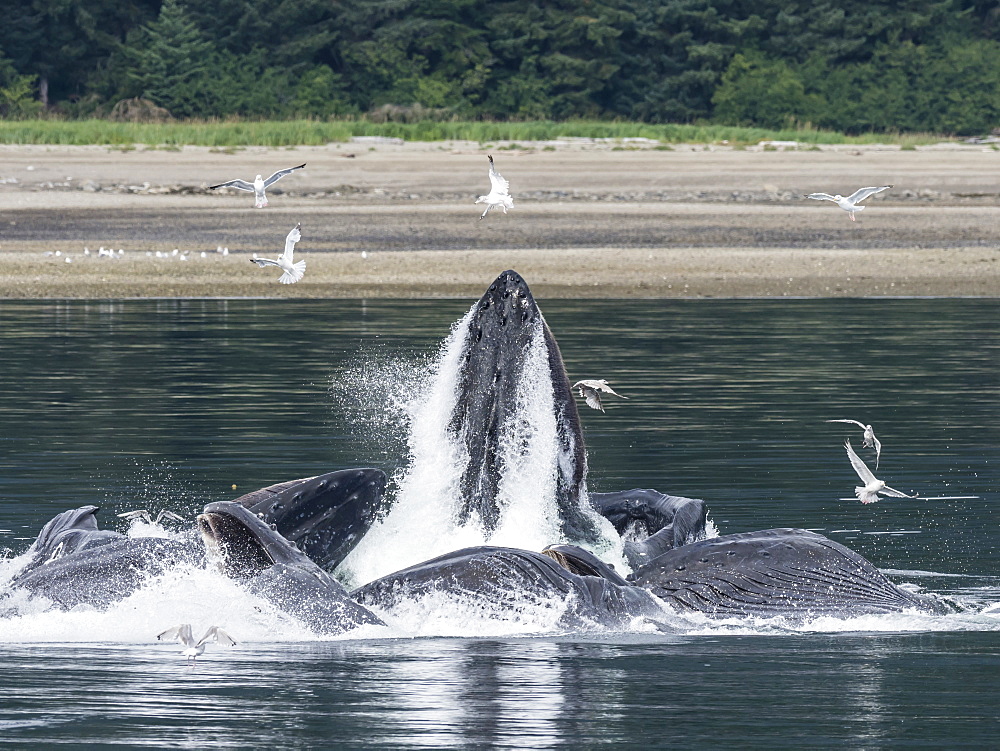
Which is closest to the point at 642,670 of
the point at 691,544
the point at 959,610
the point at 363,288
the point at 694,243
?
the point at 691,544

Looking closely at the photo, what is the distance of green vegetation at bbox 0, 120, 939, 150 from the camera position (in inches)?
2630

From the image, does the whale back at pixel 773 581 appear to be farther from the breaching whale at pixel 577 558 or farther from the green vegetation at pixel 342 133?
the green vegetation at pixel 342 133

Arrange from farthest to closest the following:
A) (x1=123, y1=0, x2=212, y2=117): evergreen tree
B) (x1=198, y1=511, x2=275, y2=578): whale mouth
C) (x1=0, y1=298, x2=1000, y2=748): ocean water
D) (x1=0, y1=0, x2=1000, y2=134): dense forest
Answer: (x1=0, y1=0, x2=1000, y2=134): dense forest < (x1=123, y1=0, x2=212, y2=117): evergreen tree < (x1=198, y1=511, x2=275, y2=578): whale mouth < (x1=0, y1=298, x2=1000, y2=748): ocean water

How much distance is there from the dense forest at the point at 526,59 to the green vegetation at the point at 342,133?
10973 mm

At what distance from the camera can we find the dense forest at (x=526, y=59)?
88.9 meters

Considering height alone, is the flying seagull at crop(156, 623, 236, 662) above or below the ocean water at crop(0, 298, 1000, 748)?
above

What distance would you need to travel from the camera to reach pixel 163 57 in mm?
→ 88500

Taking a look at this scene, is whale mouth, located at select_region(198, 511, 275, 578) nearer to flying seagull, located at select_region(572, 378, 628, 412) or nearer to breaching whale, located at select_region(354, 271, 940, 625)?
breaching whale, located at select_region(354, 271, 940, 625)

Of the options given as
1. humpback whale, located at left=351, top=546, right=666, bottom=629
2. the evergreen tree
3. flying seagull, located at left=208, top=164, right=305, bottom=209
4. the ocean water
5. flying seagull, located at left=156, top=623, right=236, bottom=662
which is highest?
A: the evergreen tree

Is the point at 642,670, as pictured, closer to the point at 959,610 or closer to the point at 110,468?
the point at 959,610

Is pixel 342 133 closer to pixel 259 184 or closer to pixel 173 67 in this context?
pixel 173 67

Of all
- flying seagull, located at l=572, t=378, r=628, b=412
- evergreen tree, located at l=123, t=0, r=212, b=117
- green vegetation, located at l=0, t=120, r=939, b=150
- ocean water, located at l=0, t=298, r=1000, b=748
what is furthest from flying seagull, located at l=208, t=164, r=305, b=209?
evergreen tree, located at l=123, t=0, r=212, b=117

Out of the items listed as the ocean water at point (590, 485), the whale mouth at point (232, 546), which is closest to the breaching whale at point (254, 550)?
the whale mouth at point (232, 546)

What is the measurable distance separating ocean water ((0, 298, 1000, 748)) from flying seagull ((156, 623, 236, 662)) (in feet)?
0.34
